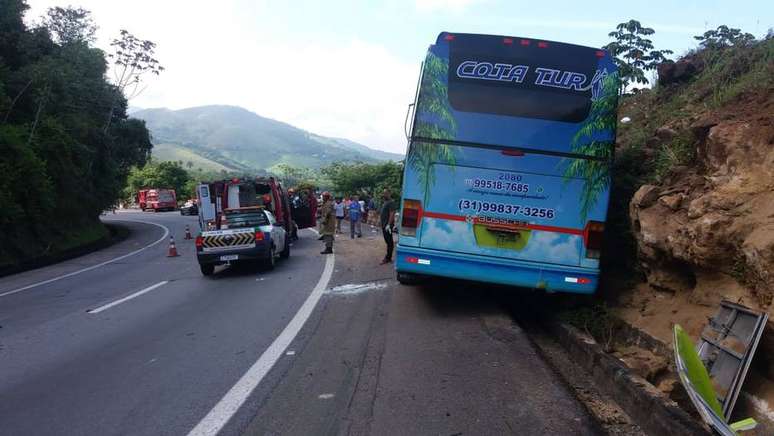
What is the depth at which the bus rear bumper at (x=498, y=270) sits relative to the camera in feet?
24.0

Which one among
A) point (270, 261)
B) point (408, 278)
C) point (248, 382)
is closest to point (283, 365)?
point (248, 382)

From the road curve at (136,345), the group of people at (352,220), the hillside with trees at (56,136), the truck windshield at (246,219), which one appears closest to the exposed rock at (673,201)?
the road curve at (136,345)

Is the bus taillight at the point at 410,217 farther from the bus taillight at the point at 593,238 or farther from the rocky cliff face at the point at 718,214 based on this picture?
the rocky cliff face at the point at 718,214

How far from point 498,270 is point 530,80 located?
8.06 ft

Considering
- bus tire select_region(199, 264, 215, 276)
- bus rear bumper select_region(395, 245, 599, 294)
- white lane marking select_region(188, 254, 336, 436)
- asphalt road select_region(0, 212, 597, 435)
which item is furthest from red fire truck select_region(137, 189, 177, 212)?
bus rear bumper select_region(395, 245, 599, 294)

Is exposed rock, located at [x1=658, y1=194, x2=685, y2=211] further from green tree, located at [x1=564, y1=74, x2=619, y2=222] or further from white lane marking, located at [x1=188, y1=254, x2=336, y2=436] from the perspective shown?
white lane marking, located at [x1=188, y1=254, x2=336, y2=436]

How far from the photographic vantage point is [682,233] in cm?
629

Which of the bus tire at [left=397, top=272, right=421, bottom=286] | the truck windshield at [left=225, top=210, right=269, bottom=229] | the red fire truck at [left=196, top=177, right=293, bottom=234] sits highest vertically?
the red fire truck at [left=196, top=177, right=293, bottom=234]

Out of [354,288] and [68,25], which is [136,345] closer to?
[354,288]

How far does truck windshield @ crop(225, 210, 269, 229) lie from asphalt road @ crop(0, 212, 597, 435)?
345cm

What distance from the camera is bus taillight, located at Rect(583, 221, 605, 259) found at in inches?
290

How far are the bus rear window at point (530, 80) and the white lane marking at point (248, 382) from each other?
363cm

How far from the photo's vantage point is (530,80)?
7453 millimetres

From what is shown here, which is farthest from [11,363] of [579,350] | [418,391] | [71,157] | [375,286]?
[71,157]
